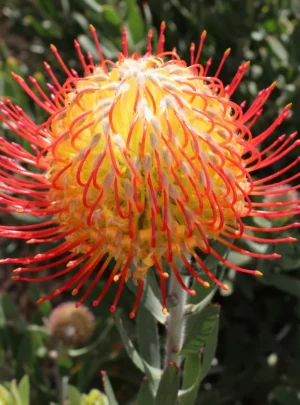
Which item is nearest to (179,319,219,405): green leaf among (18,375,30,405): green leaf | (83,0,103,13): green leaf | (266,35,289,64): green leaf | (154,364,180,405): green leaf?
(154,364,180,405): green leaf

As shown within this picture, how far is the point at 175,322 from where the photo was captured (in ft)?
5.52

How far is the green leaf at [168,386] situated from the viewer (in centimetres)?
152

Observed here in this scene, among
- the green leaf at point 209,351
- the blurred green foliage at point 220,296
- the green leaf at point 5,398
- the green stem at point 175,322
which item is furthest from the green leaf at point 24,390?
the green leaf at point 209,351

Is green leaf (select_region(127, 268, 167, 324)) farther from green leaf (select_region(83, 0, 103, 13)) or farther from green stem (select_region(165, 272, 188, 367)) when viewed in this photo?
green leaf (select_region(83, 0, 103, 13))

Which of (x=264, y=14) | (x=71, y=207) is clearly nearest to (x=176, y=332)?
(x=71, y=207)

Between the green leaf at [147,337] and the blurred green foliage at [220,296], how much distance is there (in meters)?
0.51

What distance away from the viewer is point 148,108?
4.59ft

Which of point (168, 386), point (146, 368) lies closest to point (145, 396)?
point (146, 368)

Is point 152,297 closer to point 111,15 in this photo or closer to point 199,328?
point 199,328

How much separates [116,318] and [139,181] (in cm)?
40

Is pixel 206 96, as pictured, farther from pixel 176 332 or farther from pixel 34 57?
pixel 34 57

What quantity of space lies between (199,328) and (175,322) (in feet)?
0.48

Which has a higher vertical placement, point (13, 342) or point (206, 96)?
point (206, 96)

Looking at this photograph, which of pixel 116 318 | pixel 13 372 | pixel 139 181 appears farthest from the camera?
pixel 13 372
